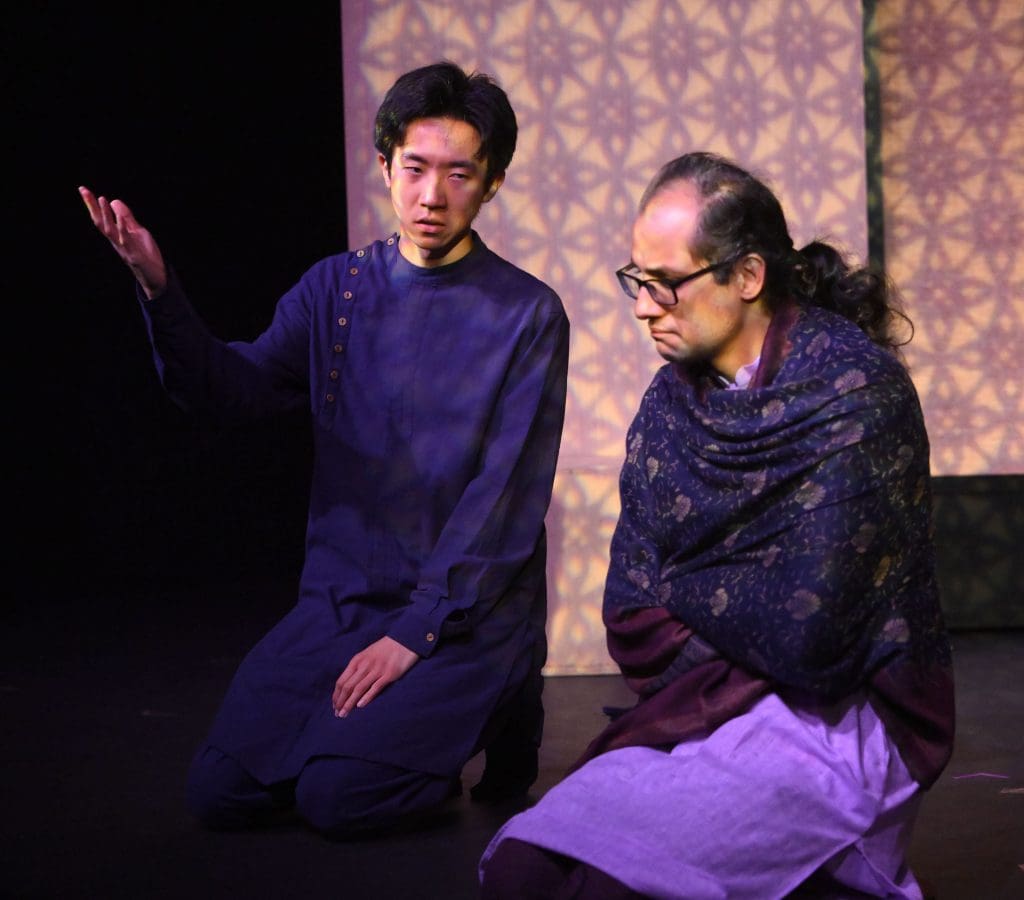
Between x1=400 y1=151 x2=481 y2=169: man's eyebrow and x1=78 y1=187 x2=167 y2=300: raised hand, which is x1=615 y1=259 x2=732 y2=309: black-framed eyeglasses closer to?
x1=400 y1=151 x2=481 y2=169: man's eyebrow

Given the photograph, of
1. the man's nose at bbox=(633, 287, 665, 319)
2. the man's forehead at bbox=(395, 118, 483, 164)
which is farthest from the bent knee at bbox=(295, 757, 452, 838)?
the man's forehead at bbox=(395, 118, 483, 164)

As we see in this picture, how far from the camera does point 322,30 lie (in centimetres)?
527

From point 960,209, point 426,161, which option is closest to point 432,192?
point 426,161

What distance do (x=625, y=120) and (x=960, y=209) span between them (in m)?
1.19

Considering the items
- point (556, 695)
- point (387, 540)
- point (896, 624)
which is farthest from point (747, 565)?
point (556, 695)

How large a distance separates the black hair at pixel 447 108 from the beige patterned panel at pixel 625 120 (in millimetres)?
1336

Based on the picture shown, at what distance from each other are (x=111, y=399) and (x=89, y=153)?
38.5 inches

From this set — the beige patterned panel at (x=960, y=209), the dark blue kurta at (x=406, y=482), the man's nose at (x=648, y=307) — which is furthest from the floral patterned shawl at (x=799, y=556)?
the beige patterned panel at (x=960, y=209)

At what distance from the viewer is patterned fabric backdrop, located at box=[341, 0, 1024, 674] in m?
3.89

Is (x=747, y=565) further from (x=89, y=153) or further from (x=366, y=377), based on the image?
(x=89, y=153)

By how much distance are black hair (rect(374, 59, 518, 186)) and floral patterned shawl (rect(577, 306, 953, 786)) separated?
850mm

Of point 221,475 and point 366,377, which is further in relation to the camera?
point 221,475

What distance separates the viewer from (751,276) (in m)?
1.92

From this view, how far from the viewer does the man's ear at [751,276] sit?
1.91 m
